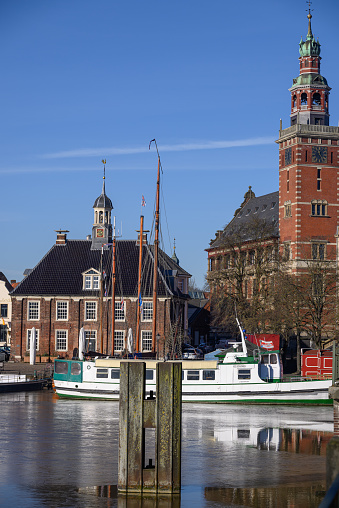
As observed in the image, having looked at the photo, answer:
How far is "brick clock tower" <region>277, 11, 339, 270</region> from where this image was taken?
3593 inches

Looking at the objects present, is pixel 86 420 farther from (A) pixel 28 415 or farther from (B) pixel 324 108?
(B) pixel 324 108

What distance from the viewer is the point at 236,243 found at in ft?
261

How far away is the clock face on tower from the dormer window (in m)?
28.7

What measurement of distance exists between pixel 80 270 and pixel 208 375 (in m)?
34.7

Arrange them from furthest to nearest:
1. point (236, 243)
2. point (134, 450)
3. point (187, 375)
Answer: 1. point (236, 243)
2. point (187, 375)
3. point (134, 450)

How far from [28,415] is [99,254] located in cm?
4296

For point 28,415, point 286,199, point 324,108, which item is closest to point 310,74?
point 324,108

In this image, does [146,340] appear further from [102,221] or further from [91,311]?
[102,221]

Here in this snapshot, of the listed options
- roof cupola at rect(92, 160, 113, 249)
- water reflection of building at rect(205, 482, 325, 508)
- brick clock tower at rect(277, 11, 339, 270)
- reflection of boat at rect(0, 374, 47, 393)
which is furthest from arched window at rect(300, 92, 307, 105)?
water reflection of building at rect(205, 482, 325, 508)

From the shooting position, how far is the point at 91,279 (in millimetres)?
82062

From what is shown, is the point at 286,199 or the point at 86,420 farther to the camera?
the point at 286,199

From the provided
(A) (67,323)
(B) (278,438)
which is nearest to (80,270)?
(A) (67,323)

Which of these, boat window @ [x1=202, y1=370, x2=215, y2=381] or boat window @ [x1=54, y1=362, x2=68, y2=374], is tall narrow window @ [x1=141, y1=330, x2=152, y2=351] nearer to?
boat window @ [x1=54, y1=362, x2=68, y2=374]

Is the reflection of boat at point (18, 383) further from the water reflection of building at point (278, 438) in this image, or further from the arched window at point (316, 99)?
the arched window at point (316, 99)
